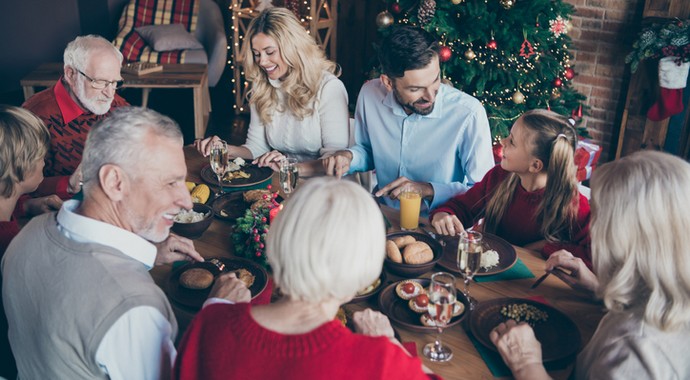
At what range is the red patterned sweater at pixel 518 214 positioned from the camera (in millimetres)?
2027

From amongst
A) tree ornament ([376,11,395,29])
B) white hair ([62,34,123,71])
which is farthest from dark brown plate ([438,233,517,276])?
tree ornament ([376,11,395,29])

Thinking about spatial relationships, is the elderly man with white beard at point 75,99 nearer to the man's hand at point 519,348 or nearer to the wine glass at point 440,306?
the wine glass at point 440,306

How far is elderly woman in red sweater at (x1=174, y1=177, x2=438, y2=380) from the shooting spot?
3.58ft

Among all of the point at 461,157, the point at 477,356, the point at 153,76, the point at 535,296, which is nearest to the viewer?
the point at 477,356

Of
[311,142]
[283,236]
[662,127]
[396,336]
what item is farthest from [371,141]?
[662,127]

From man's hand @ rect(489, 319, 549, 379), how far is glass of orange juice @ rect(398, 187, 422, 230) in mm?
655

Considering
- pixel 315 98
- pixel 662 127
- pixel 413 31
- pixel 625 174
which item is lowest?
pixel 662 127

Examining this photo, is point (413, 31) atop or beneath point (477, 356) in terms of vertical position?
atop

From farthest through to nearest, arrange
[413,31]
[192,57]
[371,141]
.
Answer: [192,57], [371,141], [413,31]

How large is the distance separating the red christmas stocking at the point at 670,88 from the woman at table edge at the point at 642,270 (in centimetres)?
304

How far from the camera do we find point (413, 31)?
2.47 meters

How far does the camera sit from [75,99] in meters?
2.70

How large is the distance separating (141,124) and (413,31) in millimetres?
1325

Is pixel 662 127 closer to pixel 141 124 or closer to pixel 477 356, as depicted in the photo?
pixel 477 356
